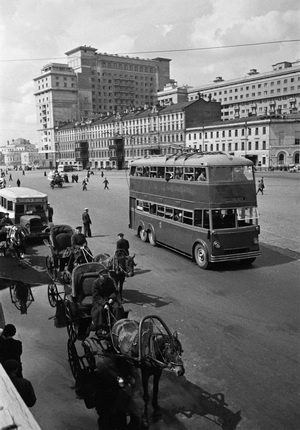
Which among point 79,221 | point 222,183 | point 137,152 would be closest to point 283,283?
point 222,183

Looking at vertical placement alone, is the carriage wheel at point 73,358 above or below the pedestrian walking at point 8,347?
below

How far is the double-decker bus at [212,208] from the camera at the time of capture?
14906 mm

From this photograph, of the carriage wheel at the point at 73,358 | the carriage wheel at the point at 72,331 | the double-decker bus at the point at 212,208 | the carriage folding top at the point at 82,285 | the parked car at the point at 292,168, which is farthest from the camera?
the parked car at the point at 292,168

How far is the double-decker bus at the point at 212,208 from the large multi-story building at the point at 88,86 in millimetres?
150450

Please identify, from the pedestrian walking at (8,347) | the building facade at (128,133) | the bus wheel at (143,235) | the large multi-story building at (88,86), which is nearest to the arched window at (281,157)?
the building facade at (128,133)

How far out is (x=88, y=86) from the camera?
567ft

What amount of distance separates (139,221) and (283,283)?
9.67 m

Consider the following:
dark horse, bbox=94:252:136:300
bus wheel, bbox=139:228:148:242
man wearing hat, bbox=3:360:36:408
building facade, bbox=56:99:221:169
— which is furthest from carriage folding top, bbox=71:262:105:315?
building facade, bbox=56:99:221:169

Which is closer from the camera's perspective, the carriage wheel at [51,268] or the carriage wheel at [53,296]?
the carriage wheel at [53,296]

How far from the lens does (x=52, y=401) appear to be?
6668 millimetres

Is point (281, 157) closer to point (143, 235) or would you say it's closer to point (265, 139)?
point (265, 139)

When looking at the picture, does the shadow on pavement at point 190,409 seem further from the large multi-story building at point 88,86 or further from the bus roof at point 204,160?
the large multi-story building at point 88,86

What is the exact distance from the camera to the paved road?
644 centimetres

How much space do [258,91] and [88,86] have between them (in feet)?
242
